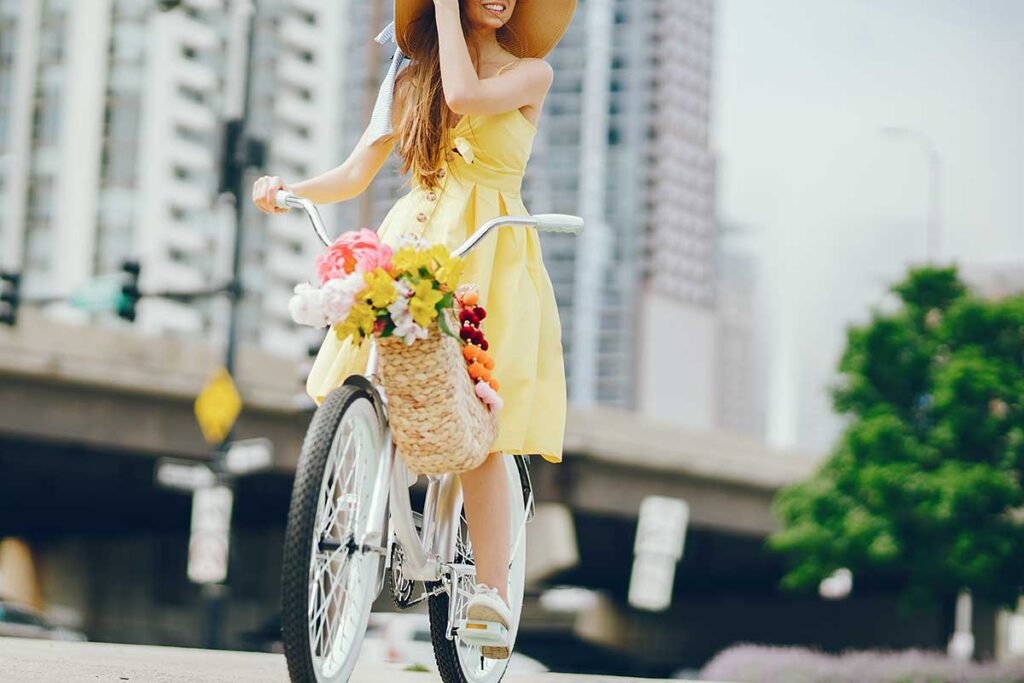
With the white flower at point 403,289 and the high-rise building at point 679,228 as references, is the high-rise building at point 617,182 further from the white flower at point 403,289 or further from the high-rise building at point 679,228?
the white flower at point 403,289

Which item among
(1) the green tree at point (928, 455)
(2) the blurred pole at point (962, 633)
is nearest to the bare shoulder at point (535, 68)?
(2) the blurred pole at point (962, 633)

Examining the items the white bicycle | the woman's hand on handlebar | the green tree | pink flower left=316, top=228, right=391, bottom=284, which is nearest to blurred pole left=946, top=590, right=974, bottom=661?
the green tree

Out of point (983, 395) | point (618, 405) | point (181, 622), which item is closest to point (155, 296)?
point (983, 395)

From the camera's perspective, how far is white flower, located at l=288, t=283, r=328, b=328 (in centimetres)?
358

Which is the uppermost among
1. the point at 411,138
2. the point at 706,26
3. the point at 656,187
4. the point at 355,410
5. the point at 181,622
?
the point at 706,26

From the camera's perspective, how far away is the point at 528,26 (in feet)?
14.0

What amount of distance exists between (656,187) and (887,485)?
12378cm

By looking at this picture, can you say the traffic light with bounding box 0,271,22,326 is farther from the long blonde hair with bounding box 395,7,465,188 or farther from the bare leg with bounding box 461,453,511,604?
the bare leg with bounding box 461,453,511,604

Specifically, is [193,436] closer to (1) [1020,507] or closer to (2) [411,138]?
(1) [1020,507]

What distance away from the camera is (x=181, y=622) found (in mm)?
38812

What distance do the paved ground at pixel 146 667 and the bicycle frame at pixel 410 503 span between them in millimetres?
644

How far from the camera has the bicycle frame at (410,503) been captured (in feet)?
12.5

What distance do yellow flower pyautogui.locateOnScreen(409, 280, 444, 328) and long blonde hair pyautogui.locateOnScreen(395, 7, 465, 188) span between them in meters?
0.65

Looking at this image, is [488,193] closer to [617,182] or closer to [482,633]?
[482,633]
